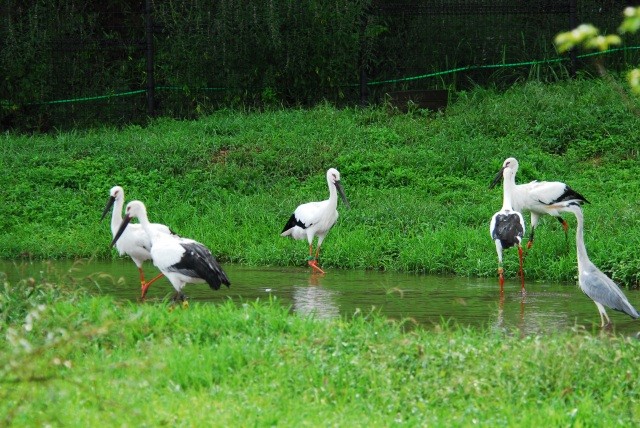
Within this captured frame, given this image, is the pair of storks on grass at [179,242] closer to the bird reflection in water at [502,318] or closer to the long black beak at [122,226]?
the long black beak at [122,226]

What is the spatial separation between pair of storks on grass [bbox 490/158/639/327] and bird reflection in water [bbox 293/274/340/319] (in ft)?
5.44

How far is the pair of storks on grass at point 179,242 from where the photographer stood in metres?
8.44

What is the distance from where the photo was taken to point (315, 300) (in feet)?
30.5

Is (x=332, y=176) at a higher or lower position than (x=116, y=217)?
higher

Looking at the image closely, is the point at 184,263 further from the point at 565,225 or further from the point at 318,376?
the point at 565,225

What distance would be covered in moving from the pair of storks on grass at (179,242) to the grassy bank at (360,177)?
33 centimetres

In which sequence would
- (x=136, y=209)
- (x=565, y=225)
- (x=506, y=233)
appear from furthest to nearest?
1. (x=565, y=225)
2. (x=506, y=233)
3. (x=136, y=209)

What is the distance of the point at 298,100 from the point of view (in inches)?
696

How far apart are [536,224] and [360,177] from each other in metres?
2.97

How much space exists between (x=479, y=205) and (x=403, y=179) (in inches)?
62.4

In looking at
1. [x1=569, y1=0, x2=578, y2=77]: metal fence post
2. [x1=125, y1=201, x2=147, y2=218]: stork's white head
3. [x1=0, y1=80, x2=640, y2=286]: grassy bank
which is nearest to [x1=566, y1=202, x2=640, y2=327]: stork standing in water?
[x1=0, y1=80, x2=640, y2=286]: grassy bank

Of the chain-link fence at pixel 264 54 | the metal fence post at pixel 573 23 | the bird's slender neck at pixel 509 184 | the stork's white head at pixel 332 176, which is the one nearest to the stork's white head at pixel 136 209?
the stork's white head at pixel 332 176

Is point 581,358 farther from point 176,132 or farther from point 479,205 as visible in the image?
point 176,132

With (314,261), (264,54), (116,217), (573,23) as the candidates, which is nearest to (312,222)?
(314,261)
